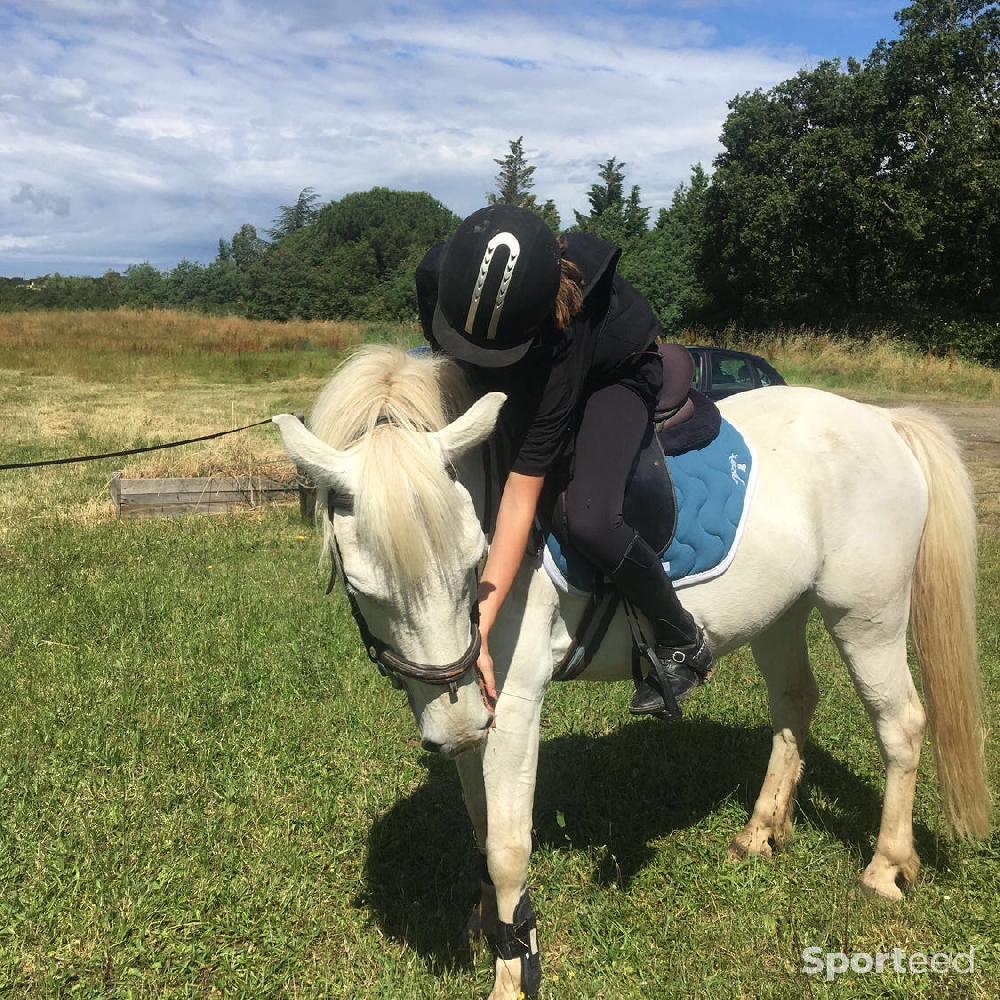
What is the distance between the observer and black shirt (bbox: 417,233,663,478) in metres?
2.18

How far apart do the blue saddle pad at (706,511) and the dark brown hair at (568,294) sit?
80cm

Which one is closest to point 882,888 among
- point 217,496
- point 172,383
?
point 217,496

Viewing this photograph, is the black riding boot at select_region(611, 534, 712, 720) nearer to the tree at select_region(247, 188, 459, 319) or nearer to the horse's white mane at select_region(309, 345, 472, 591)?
the horse's white mane at select_region(309, 345, 472, 591)

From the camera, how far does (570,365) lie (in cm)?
220

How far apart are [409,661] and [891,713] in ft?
7.24

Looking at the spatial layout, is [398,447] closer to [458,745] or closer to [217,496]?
[458,745]

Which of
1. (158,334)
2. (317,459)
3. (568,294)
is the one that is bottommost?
(158,334)

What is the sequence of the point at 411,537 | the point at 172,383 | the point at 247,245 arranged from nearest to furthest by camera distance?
the point at 411,537 → the point at 172,383 → the point at 247,245

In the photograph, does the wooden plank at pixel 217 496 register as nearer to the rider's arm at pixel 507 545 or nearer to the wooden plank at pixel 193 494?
the wooden plank at pixel 193 494

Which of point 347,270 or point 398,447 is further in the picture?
point 347,270

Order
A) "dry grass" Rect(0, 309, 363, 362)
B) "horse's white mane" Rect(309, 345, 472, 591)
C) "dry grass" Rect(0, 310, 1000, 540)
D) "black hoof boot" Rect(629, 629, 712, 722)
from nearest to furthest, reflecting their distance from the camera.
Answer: "horse's white mane" Rect(309, 345, 472, 591), "black hoof boot" Rect(629, 629, 712, 722), "dry grass" Rect(0, 310, 1000, 540), "dry grass" Rect(0, 309, 363, 362)

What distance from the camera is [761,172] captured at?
30.8 m

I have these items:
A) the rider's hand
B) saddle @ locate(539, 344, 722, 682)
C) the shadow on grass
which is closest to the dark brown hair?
saddle @ locate(539, 344, 722, 682)

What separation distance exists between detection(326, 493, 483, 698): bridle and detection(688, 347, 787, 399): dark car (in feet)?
26.8
